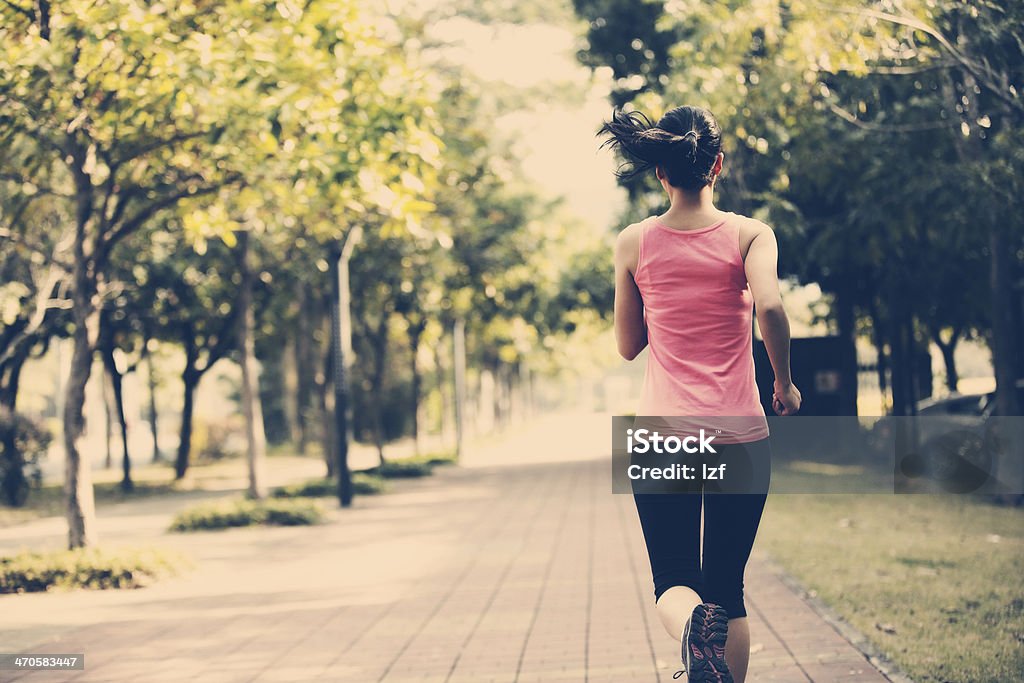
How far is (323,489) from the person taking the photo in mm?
18547

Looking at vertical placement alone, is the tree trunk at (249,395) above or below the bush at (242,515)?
above

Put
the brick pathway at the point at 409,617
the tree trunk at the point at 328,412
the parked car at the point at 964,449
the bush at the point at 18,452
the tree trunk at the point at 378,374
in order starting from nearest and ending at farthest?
the brick pathway at the point at 409,617
the parked car at the point at 964,449
the bush at the point at 18,452
the tree trunk at the point at 328,412
the tree trunk at the point at 378,374

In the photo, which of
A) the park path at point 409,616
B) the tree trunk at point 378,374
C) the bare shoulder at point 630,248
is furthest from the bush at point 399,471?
the bare shoulder at point 630,248

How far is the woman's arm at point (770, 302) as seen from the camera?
3.22m

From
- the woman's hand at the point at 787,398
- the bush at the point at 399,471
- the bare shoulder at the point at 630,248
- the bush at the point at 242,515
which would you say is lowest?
the bush at the point at 399,471

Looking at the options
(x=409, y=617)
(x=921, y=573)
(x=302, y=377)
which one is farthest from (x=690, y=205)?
(x=302, y=377)

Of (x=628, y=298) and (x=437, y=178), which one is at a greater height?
(x=437, y=178)

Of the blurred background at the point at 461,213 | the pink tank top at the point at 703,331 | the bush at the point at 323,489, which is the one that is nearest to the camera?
the pink tank top at the point at 703,331

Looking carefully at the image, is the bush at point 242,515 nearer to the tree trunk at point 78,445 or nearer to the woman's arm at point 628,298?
the tree trunk at point 78,445

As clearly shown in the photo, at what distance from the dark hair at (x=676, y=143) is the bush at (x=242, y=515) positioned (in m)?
11.5

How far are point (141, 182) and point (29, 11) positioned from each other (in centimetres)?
230

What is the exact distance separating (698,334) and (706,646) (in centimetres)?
87

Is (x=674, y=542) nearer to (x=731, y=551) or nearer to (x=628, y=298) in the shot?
(x=731, y=551)

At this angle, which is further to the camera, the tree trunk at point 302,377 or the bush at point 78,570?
the tree trunk at point 302,377
